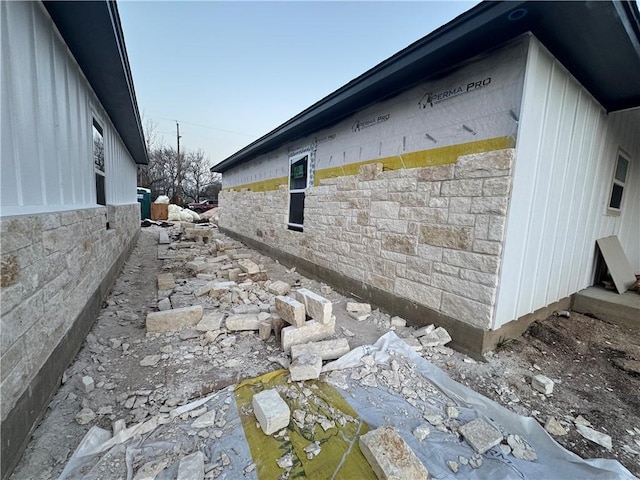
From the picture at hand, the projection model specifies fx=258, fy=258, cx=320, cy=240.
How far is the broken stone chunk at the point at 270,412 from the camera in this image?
1761mm

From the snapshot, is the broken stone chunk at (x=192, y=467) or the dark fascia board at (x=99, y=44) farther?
the dark fascia board at (x=99, y=44)

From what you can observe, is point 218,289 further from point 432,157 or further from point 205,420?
point 432,157

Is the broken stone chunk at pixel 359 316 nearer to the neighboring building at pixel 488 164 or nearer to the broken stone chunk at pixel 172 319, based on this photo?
the neighboring building at pixel 488 164

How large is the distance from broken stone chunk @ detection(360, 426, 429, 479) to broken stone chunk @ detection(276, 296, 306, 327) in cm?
138

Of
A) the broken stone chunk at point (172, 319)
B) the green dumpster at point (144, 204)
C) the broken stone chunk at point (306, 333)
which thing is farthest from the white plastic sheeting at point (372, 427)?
the green dumpster at point (144, 204)

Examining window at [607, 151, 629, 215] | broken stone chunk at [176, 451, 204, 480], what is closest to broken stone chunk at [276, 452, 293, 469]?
broken stone chunk at [176, 451, 204, 480]

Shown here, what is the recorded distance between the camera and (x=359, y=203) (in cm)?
438

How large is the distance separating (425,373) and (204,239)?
916 centimetres

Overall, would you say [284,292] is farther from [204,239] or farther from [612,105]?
[204,239]

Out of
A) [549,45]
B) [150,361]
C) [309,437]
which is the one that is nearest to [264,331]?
[150,361]

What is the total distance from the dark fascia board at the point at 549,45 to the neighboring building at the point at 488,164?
1cm

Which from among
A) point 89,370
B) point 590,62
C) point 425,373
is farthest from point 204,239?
point 590,62

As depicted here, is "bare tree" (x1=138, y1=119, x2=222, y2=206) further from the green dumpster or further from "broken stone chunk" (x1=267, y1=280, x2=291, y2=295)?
"broken stone chunk" (x1=267, y1=280, x2=291, y2=295)

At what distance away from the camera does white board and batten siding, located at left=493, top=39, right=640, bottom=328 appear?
265cm
